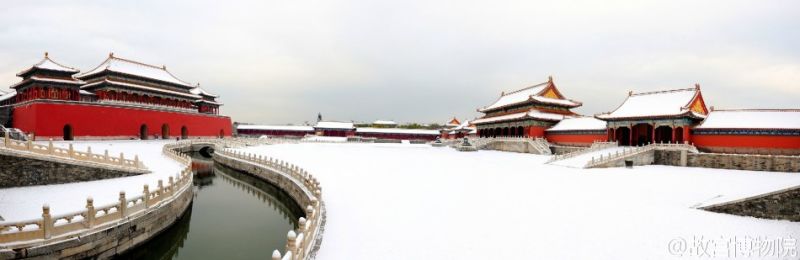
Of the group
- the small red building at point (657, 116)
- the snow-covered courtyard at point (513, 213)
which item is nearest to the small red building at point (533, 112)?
the small red building at point (657, 116)

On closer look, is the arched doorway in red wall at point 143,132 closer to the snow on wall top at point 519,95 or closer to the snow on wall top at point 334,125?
the snow on wall top at point 334,125

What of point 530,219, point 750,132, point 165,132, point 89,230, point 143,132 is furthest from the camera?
point 165,132

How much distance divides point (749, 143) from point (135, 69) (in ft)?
194

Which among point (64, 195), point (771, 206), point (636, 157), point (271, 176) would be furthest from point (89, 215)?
point (636, 157)

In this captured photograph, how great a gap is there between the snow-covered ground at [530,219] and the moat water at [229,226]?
2.57 m

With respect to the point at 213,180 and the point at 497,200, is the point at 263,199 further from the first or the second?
the point at 497,200

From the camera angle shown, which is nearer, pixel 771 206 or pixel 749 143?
pixel 771 206

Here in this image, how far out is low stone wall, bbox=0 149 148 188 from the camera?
14.3m

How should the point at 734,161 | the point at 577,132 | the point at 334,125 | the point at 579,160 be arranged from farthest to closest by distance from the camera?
the point at 334,125
the point at 577,132
the point at 579,160
the point at 734,161

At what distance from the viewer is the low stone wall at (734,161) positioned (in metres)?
19.1

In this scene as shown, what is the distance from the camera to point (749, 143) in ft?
73.2

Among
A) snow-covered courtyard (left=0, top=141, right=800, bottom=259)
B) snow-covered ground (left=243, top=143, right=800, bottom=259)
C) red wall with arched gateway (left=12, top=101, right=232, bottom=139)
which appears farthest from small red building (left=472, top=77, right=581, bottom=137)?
red wall with arched gateway (left=12, top=101, right=232, bottom=139)

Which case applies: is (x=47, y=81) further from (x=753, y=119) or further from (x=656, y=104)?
(x=753, y=119)

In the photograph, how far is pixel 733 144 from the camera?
22.9 meters
